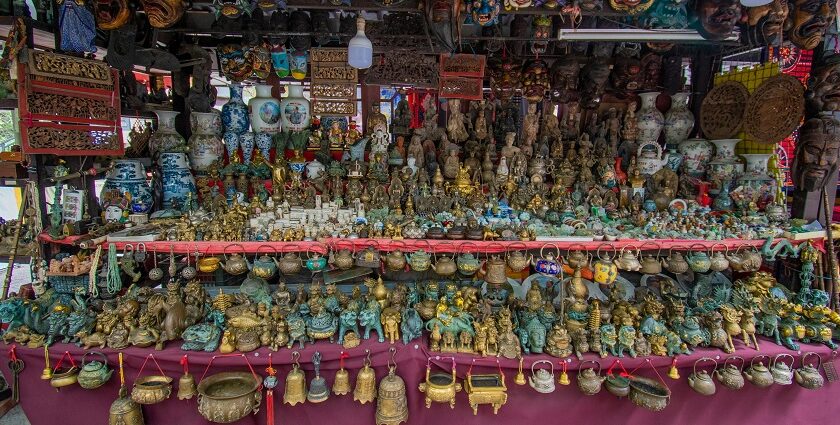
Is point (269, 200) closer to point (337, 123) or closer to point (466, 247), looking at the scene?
point (337, 123)

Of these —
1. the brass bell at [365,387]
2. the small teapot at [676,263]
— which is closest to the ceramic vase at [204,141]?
the brass bell at [365,387]

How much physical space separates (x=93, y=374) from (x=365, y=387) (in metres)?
1.76

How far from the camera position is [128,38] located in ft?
10.6

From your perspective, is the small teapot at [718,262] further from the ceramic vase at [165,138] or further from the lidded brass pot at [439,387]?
the ceramic vase at [165,138]

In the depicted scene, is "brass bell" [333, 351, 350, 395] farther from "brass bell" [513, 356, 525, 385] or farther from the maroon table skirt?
"brass bell" [513, 356, 525, 385]

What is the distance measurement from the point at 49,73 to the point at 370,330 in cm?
292

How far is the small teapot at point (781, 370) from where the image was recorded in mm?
2746

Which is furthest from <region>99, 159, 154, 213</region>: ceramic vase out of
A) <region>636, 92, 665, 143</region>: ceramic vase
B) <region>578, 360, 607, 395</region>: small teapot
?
<region>636, 92, 665, 143</region>: ceramic vase

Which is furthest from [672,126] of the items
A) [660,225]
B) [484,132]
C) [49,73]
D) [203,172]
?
[49,73]

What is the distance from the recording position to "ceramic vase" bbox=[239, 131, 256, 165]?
3.91 m

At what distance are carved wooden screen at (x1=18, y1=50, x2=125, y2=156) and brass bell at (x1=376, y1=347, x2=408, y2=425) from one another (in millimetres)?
2909

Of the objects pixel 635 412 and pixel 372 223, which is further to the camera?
pixel 372 223

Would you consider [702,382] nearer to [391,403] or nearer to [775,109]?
[391,403]

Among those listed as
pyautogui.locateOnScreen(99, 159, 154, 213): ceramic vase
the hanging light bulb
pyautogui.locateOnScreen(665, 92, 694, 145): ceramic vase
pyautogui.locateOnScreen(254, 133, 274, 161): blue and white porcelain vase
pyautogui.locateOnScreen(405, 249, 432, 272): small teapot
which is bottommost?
pyautogui.locateOnScreen(405, 249, 432, 272): small teapot
